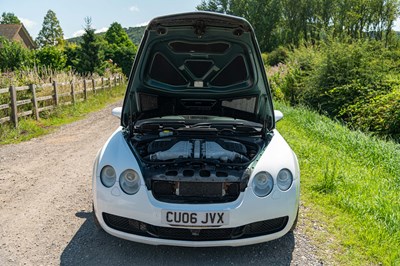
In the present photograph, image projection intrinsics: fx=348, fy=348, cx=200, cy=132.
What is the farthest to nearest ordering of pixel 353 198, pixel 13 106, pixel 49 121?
pixel 49 121
pixel 13 106
pixel 353 198

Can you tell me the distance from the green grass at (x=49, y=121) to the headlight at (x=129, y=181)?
21.0ft

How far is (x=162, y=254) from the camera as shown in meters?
2.97

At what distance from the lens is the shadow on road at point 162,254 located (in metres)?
2.86

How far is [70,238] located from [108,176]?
0.87 m

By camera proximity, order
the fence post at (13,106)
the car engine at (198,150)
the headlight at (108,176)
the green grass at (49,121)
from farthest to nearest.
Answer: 1. the fence post at (13,106)
2. the green grass at (49,121)
3. the car engine at (198,150)
4. the headlight at (108,176)

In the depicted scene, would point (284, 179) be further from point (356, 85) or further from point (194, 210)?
point (356, 85)

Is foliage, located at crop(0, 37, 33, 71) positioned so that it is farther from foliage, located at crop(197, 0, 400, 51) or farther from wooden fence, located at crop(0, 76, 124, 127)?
foliage, located at crop(197, 0, 400, 51)

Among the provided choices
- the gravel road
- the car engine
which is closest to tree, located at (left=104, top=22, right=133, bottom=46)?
the gravel road

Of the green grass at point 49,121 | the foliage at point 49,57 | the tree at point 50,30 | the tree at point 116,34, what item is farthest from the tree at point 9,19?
the green grass at point 49,121

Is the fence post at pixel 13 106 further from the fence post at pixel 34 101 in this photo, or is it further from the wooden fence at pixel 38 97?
the fence post at pixel 34 101

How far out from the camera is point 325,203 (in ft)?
13.5

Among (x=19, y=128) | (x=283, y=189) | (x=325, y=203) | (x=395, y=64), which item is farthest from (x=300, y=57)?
(x=283, y=189)

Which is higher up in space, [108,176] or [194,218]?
[108,176]

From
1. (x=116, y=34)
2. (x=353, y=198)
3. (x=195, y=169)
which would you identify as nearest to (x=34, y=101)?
(x=195, y=169)
